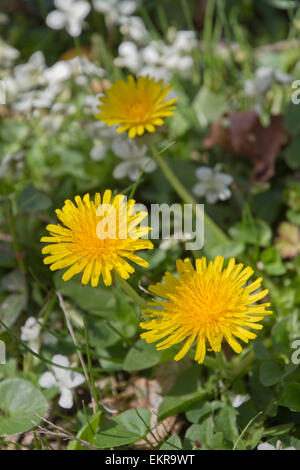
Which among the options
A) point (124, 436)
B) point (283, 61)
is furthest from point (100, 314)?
point (283, 61)

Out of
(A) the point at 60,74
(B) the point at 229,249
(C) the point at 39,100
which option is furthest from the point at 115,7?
(B) the point at 229,249

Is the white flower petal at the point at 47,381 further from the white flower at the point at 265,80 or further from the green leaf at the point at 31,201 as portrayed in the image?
the white flower at the point at 265,80

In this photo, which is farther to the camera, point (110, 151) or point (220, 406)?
point (110, 151)

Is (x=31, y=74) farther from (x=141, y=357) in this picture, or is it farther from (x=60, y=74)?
(x=141, y=357)

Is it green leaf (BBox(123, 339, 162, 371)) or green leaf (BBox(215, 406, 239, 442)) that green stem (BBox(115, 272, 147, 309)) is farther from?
green leaf (BBox(215, 406, 239, 442))

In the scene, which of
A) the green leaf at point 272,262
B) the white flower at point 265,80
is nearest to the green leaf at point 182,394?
the green leaf at point 272,262
